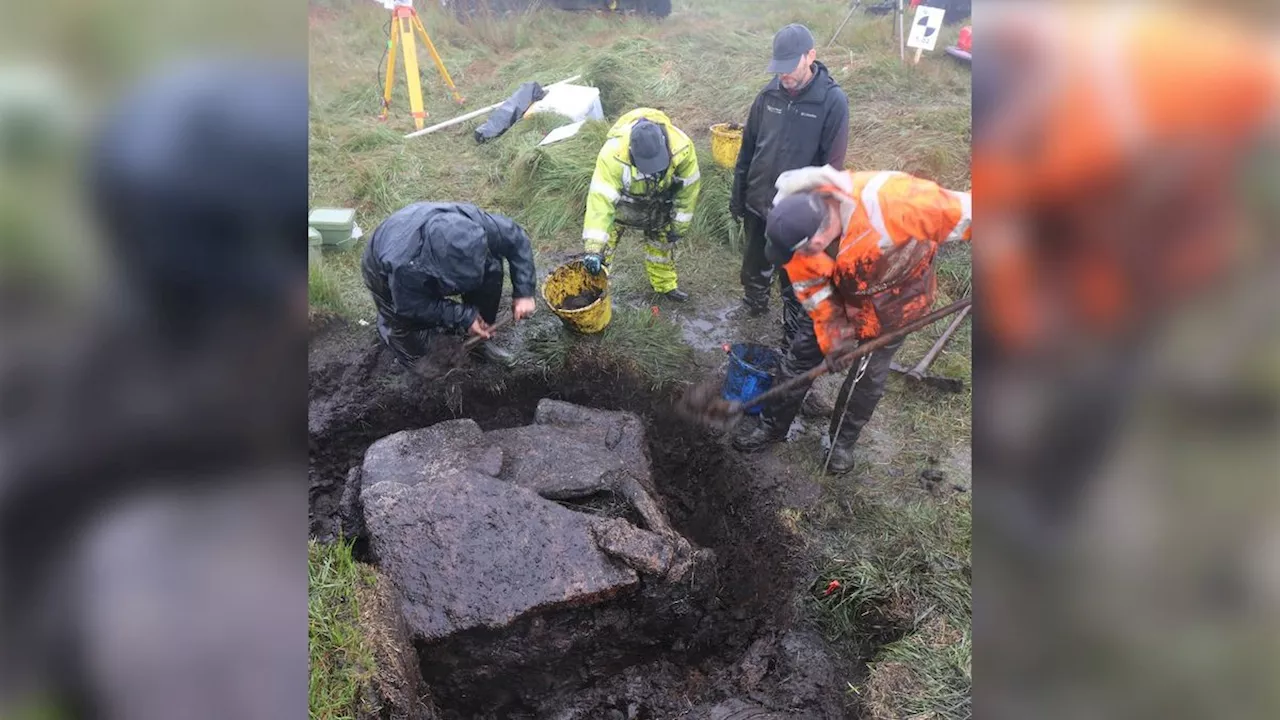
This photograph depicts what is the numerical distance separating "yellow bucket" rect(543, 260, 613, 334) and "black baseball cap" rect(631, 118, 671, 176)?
2.63ft

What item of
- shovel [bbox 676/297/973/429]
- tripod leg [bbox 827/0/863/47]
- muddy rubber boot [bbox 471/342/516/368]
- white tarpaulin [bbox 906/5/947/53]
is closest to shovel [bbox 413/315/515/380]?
muddy rubber boot [bbox 471/342/516/368]

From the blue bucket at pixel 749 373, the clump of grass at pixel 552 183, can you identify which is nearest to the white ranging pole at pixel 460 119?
the clump of grass at pixel 552 183

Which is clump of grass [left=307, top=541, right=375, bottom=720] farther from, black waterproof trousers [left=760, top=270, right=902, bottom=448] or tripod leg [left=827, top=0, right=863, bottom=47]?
tripod leg [left=827, top=0, right=863, bottom=47]

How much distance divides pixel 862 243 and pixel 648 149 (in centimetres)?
181

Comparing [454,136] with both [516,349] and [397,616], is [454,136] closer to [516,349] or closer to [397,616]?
[516,349]

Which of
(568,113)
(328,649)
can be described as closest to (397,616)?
(328,649)

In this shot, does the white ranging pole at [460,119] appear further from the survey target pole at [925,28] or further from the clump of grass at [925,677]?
the clump of grass at [925,677]

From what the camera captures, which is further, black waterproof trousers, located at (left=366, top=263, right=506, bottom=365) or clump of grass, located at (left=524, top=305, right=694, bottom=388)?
clump of grass, located at (left=524, top=305, right=694, bottom=388)

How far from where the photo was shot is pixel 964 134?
23.5 ft

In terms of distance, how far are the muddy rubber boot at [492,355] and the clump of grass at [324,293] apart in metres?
1.23

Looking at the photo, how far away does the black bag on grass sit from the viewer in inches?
319
